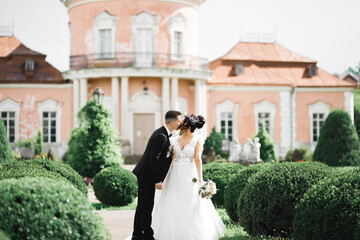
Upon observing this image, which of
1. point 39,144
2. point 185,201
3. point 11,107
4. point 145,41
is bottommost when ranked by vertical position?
point 185,201

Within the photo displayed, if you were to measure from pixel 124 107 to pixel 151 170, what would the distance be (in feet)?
58.9

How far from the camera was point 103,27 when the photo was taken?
26.7 m

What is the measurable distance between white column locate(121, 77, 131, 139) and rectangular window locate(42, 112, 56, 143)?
4615mm

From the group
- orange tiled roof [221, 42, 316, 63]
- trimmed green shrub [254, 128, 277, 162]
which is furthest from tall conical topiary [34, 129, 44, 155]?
orange tiled roof [221, 42, 316, 63]

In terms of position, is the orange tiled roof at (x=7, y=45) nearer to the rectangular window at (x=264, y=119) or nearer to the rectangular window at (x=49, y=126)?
the rectangular window at (x=49, y=126)

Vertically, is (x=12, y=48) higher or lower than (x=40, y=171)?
higher

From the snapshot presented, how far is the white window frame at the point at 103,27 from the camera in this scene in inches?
1045

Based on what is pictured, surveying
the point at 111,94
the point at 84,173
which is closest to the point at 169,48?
the point at 111,94

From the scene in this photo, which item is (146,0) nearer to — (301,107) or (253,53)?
(253,53)

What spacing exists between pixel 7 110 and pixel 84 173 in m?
12.6

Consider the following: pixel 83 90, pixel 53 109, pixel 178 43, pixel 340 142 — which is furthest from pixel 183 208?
pixel 53 109

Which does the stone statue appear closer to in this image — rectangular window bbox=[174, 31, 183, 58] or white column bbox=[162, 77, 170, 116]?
white column bbox=[162, 77, 170, 116]

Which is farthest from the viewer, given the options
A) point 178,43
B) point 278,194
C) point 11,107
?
point 11,107

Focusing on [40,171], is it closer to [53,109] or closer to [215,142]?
[215,142]
